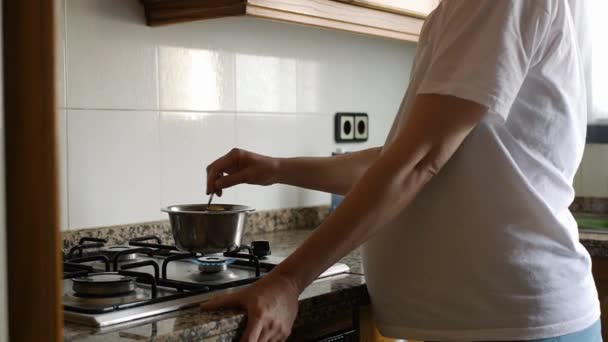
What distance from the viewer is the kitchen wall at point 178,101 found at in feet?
5.22

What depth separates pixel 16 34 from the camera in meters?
0.58

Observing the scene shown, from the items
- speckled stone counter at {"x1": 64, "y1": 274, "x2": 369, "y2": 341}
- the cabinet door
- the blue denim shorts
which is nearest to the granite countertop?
speckled stone counter at {"x1": 64, "y1": 274, "x2": 369, "y2": 341}

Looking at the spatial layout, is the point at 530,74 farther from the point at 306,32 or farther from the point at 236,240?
the point at 306,32

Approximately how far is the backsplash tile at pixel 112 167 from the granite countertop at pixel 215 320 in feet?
1.81

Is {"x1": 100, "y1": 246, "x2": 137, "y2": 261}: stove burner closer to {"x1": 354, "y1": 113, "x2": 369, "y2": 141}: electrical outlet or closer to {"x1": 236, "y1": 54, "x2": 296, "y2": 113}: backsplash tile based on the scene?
{"x1": 236, "y1": 54, "x2": 296, "y2": 113}: backsplash tile

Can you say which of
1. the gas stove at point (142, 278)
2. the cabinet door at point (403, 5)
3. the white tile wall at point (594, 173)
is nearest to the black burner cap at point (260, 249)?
the gas stove at point (142, 278)

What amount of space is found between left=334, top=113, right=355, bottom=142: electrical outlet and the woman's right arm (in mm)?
787

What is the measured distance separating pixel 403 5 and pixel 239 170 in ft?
2.39

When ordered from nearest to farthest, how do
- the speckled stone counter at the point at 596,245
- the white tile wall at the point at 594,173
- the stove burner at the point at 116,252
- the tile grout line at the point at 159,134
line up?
1. the stove burner at the point at 116,252
2. the tile grout line at the point at 159,134
3. the speckled stone counter at the point at 596,245
4. the white tile wall at the point at 594,173

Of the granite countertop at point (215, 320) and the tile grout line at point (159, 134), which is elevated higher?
the tile grout line at point (159, 134)

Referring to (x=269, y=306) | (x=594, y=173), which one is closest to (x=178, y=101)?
(x=269, y=306)

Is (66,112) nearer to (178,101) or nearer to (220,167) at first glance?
(178,101)

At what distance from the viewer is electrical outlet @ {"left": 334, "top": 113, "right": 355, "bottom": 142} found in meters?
2.20

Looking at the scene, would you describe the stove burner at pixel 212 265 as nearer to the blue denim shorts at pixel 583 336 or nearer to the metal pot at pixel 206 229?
the metal pot at pixel 206 229
